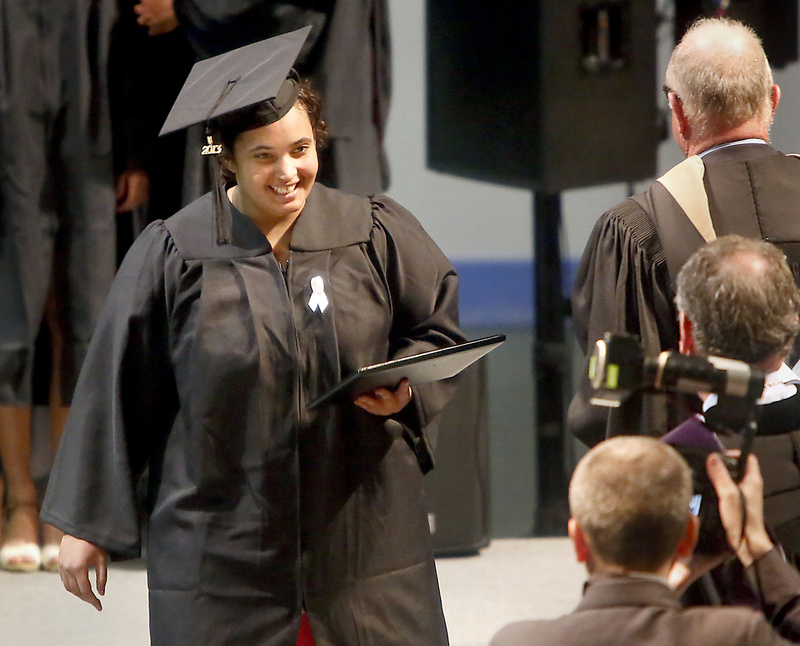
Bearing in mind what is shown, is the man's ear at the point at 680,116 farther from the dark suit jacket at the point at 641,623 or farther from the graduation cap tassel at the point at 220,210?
the dark suit jacket at the point at 641,623

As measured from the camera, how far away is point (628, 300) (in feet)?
7.54

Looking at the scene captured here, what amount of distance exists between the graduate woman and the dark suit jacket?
0.78 m

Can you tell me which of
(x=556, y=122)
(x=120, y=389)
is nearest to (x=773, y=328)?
(x=120, y=389)

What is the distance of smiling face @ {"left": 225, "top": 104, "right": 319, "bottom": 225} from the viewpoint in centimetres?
232

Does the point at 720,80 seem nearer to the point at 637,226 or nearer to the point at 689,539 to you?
the point at 637,226

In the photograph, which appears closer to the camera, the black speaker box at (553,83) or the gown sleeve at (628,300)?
the gown sleeve at (628,300)

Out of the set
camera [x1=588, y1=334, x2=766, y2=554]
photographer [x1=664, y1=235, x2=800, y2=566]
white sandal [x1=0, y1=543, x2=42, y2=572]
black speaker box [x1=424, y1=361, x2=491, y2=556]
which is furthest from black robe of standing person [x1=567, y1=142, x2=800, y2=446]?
white sandal [x1=0, y1=543, x2=42, y2=572]

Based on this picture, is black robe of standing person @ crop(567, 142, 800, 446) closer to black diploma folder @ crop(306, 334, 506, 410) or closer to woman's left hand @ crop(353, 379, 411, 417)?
black diploma folder @ crop(306, 334, 506, 410)

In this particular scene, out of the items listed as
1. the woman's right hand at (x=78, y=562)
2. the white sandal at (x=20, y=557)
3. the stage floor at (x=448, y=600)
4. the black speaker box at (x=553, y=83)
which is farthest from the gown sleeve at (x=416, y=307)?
the black speaker box at (x=553, y=83)

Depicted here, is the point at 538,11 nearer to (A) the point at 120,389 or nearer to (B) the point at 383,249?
(B) the point at 383,249

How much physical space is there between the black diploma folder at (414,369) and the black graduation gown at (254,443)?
0.42 ft

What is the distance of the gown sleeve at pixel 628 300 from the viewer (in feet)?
7.32

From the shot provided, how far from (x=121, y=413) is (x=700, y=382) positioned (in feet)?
3.82

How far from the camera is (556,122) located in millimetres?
4816
